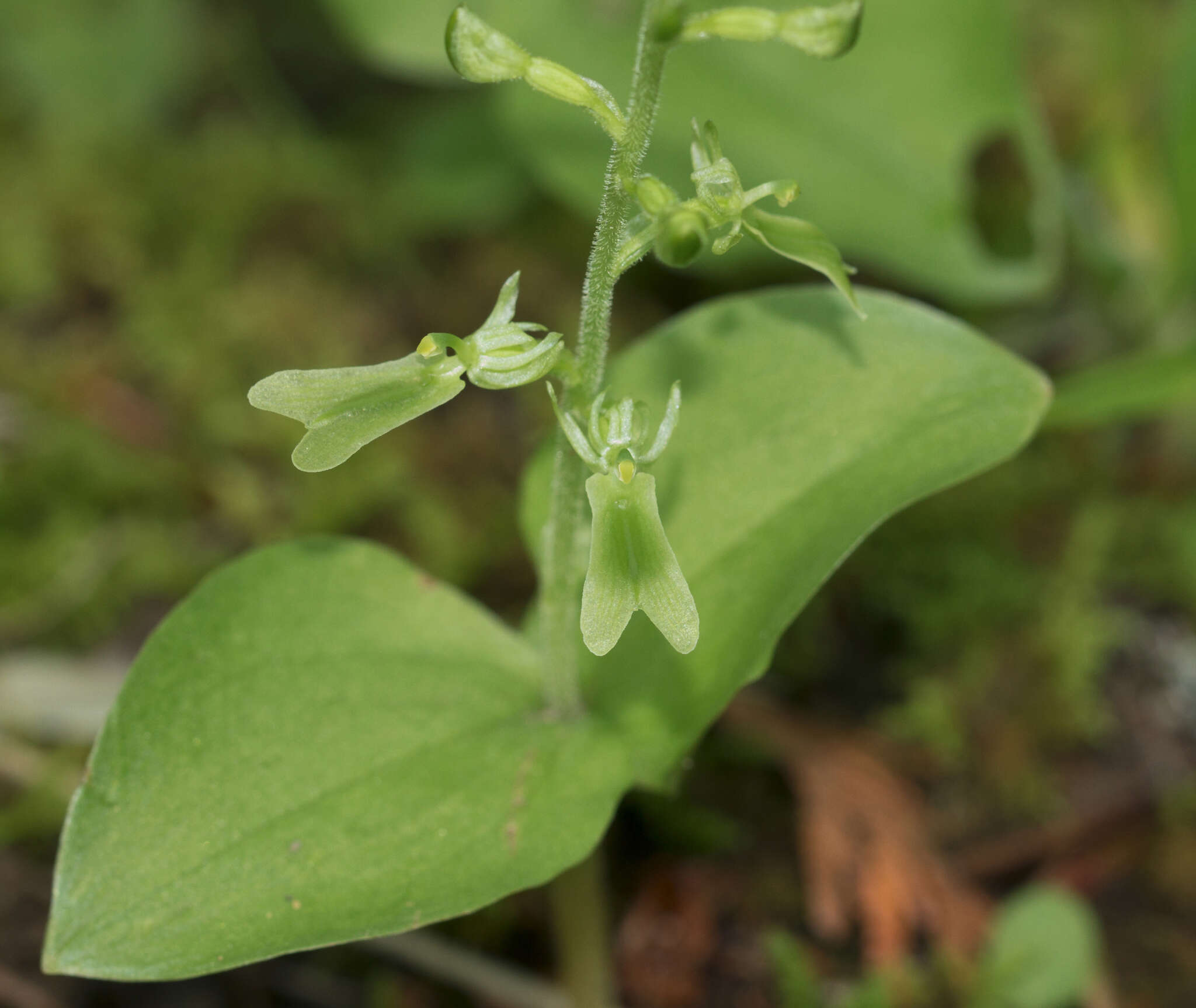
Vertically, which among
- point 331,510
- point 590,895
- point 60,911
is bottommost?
point 590,895

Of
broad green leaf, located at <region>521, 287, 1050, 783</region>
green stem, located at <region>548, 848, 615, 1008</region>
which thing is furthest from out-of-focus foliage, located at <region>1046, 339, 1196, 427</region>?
green stem, located at <region>548, 848, 615, 1008</region>

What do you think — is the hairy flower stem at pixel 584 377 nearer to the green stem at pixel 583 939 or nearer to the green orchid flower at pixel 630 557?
the green orchid flower at pixel 630 557

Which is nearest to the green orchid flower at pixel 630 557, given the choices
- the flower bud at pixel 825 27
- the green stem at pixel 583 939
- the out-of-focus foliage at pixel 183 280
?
the flower bud at pixel 825 27

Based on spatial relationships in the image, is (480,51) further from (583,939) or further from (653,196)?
(583,939)

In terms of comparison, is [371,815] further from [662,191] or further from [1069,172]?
[1069,172]

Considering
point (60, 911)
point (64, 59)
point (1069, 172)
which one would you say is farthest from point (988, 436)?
point (64, 59)

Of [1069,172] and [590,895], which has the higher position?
[1069,172]
